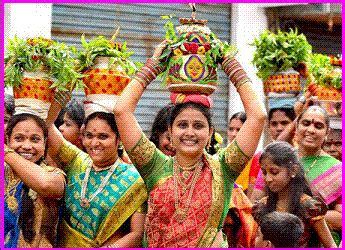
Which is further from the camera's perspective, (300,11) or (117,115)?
(300,11)

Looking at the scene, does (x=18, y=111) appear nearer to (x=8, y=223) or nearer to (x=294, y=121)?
→ (x=8, y=223)

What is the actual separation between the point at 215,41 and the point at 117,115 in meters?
0.70

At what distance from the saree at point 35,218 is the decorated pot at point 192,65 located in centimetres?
98

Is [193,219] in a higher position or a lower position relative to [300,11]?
lower

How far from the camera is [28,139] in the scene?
534 cm

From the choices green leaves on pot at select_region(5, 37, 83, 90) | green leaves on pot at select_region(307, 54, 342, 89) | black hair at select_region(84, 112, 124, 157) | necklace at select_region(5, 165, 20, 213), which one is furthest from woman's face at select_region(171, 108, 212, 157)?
green leaves on pot at select_region(307, 54, 342, 89)

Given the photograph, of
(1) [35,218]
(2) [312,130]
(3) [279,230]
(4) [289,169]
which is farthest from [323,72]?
(1) [35,218]

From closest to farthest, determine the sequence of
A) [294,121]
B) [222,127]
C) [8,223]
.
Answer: [8,223], [294,121], [222,127]

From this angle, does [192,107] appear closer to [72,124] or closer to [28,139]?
[28,139]

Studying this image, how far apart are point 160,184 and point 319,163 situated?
1765 mm

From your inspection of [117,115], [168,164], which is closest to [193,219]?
[168,164]

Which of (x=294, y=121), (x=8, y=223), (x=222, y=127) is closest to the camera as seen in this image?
(x=8, y=223)

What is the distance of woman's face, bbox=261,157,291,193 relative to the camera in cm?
572

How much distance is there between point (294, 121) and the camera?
700 centimetres
